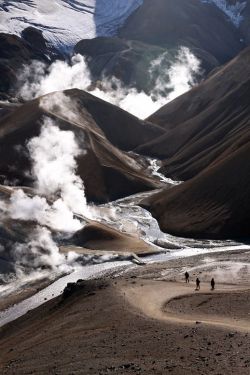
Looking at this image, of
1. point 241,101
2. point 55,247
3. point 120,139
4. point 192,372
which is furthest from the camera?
point 120,139

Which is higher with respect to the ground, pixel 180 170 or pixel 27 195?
pixel 27 195

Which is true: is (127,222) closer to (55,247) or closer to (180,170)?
(55,247)

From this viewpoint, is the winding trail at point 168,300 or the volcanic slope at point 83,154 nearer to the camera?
the winding trail at point 168,300

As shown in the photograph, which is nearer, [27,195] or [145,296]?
[145,296]

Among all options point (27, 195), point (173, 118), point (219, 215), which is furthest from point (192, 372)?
point (173, 118)

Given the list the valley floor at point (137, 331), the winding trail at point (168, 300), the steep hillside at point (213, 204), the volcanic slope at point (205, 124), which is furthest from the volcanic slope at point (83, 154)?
the winding trail at point (168, 300)

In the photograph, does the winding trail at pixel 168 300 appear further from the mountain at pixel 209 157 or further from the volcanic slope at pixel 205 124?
the volcanic slope at pixel 205 124

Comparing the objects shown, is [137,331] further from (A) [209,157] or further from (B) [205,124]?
(B) [205,124]
